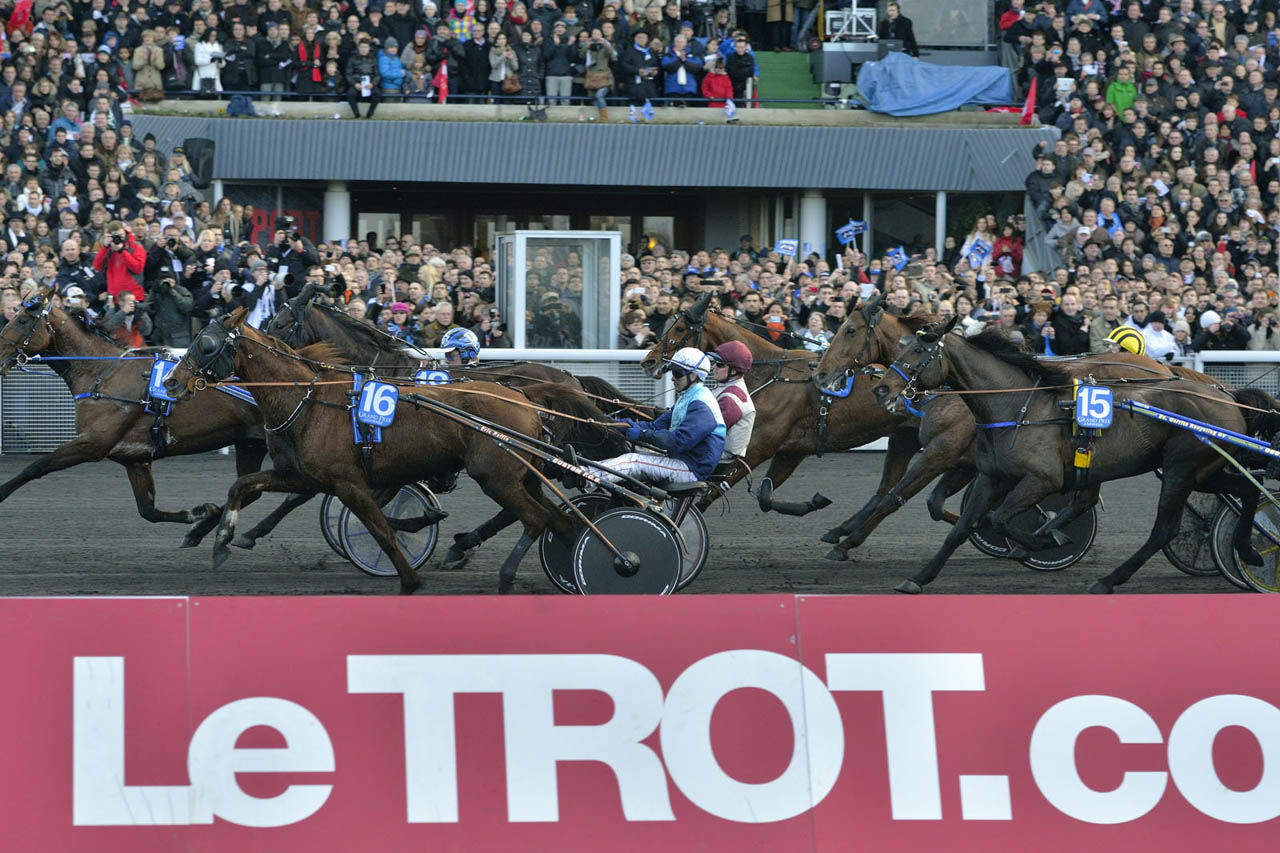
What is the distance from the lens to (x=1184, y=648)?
4910 mm

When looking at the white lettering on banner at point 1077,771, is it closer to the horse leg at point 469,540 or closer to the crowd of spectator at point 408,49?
the horse leg at point 469,540

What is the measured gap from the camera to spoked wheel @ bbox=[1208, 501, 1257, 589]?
9.29 m

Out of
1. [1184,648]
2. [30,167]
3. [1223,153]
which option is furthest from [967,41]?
[1184,648]

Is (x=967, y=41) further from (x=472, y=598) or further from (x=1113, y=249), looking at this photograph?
(x=472, y=598)

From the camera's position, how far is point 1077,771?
188 inches

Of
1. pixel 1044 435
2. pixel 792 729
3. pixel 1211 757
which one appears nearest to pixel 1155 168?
pixel 1044 435

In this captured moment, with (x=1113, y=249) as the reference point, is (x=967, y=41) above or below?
above

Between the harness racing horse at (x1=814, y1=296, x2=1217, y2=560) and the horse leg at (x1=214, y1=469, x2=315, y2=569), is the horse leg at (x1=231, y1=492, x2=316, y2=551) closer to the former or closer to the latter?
the horse leg at (x1=214, y1=469, x2=315, y2=569)

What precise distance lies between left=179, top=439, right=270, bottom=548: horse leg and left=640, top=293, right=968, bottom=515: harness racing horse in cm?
261

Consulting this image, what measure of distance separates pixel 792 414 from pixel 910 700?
19.1 ft

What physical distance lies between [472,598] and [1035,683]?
5.49ft

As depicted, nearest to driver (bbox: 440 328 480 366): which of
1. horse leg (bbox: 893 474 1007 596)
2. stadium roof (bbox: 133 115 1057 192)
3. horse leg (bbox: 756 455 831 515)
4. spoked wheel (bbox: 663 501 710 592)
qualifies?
horse leg (bbox: 756 455 831 515)

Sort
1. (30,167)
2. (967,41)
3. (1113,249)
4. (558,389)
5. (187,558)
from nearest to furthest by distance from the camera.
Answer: (558,389) → (187,558) → (30,167) → (1113,249) → (967,41)

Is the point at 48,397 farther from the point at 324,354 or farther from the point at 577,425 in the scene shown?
the point at 577,425
